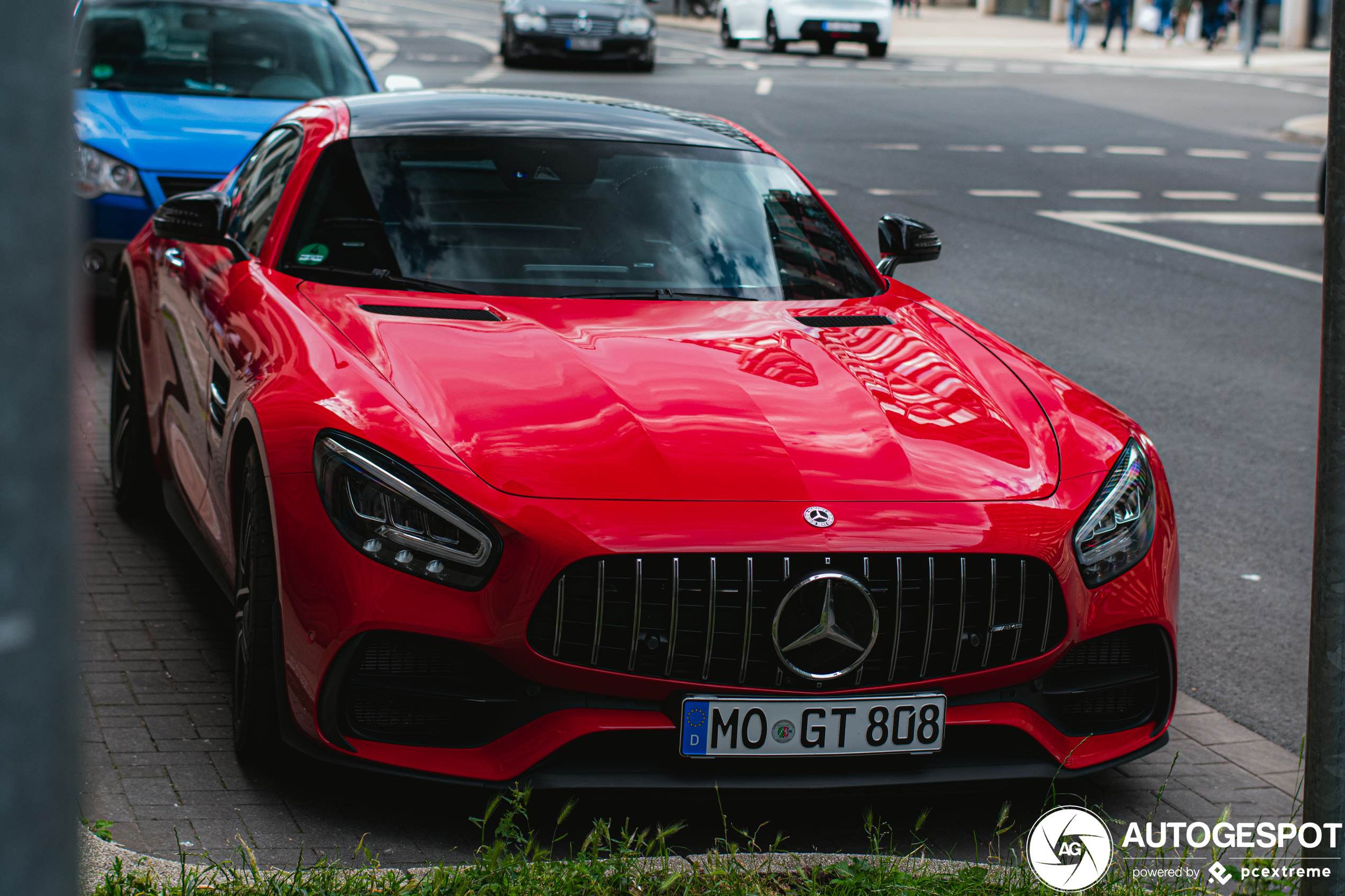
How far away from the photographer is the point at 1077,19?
135 ft

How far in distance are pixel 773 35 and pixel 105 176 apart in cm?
2698

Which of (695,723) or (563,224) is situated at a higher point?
(563,224)

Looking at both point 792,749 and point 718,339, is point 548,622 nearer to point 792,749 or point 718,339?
point 792,749

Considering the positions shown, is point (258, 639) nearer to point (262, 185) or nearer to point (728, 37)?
point (262, 185)

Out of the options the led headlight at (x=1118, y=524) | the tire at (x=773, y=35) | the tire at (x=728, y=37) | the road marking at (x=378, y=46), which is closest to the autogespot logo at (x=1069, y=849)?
the led headlight at (x=1118, y=524)

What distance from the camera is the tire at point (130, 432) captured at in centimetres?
533

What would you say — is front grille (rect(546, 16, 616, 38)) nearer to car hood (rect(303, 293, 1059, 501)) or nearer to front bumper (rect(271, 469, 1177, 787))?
car hood (rect(303, 293, 1059, 501))

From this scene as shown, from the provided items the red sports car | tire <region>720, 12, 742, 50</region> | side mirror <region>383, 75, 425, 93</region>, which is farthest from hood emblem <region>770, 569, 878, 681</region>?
tire <region>720, 12, 742, 50</region>

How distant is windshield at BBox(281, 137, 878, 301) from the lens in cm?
448

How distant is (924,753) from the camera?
3.36 meters

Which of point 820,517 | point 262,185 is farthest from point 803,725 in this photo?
point 262,185

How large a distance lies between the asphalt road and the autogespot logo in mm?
199

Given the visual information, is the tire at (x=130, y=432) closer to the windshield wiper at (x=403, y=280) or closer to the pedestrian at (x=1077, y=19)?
the windshield wiper at (x=403, y=280)

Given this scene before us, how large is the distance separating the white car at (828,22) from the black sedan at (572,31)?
6604 millimetres
